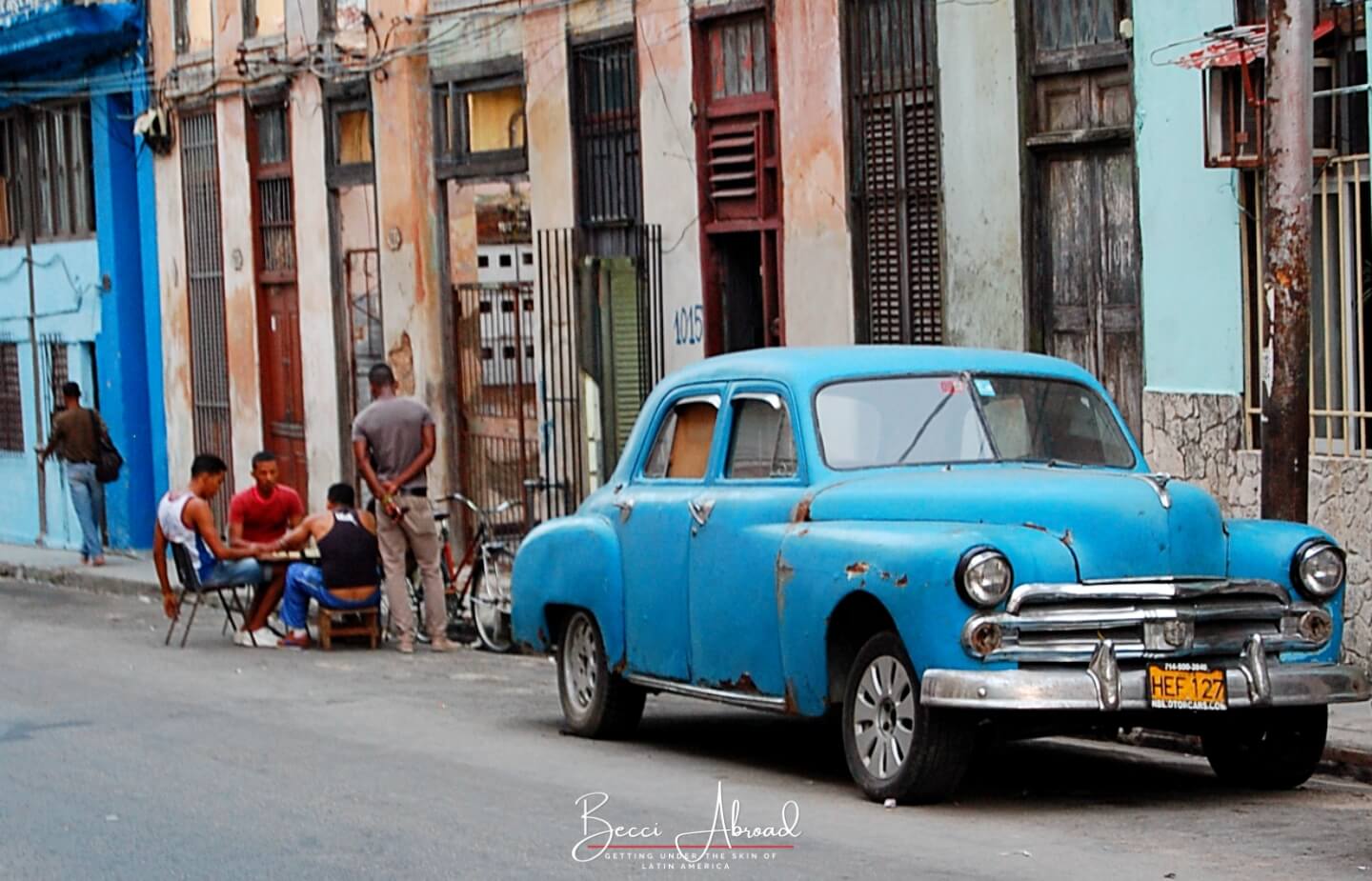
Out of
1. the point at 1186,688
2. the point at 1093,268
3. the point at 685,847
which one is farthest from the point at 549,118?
the point at 685,847

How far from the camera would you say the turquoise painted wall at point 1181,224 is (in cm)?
1436

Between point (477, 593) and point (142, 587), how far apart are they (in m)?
7.11

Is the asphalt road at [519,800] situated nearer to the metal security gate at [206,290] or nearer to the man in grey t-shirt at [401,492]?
the man in grey t-shirt at [401,492]

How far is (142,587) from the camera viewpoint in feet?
79.0

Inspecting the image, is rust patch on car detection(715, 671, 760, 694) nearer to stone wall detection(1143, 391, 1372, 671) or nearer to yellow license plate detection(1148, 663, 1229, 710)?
yellow license plate detection(1148, 663, 1229, 710)

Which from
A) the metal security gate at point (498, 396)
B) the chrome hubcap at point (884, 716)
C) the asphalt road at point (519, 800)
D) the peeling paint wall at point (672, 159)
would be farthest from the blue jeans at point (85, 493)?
the chrome hubcap at point (884, 716)

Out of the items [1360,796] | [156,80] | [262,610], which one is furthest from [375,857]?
[156,80]

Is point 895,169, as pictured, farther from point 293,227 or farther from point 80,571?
point 80,571

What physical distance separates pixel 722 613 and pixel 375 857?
2.53 metres

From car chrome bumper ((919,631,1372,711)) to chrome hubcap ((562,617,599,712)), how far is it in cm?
330

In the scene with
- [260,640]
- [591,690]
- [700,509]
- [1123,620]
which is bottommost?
[260,640]

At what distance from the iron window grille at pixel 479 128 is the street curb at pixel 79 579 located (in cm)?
512

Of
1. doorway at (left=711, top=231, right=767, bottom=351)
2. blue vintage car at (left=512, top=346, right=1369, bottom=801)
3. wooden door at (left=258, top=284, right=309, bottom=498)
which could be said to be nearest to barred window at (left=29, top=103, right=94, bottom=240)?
wooden door at (left=258, top=284, right=309, bottom=498)

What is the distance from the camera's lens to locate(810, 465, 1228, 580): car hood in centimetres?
929
